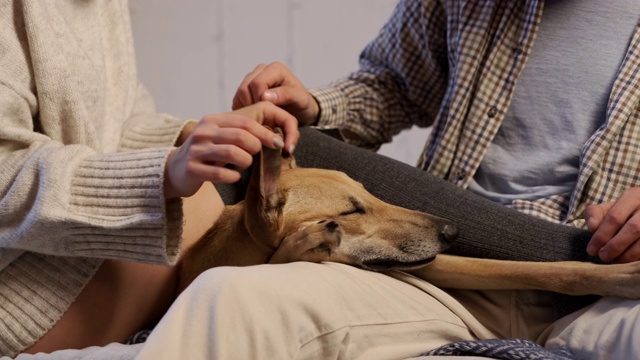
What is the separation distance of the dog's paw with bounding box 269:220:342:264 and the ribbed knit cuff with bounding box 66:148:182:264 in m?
0.15

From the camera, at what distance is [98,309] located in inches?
49.1

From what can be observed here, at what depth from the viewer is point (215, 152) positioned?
41.4 inches

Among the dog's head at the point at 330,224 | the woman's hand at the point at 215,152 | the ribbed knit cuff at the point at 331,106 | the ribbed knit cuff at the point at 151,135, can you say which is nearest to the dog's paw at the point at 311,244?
the dog's head at the point at 330,224

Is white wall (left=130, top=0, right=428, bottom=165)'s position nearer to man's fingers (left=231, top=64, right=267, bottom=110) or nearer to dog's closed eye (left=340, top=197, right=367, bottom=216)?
man's fingers (left=231, top=64, right=267, bottom=110)

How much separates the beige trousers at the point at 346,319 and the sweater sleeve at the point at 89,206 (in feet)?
0.61

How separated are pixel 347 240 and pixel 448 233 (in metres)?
0.16

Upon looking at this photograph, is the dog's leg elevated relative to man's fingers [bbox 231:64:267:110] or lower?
lower

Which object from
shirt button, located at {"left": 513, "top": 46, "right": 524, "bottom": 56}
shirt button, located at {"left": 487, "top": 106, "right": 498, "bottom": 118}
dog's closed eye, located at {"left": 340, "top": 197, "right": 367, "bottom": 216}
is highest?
shirt button, located at {"left": 513, "top": 46, "right": 524, "bottom": 56}

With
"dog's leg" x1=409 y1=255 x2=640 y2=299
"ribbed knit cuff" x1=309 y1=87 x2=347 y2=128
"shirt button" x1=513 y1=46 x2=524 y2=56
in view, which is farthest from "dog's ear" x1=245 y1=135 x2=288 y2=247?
"shirt button" x1=513 y1=46 x2=524 y2=56

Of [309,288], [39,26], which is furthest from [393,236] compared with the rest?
[39,26]

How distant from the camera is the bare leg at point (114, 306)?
123cm

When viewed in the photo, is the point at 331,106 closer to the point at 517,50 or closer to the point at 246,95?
the point at 246,95

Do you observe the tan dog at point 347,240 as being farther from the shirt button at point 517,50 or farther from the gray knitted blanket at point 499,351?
the shirt button at point 517,50

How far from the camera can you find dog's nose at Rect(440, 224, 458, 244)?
1.24 meters
